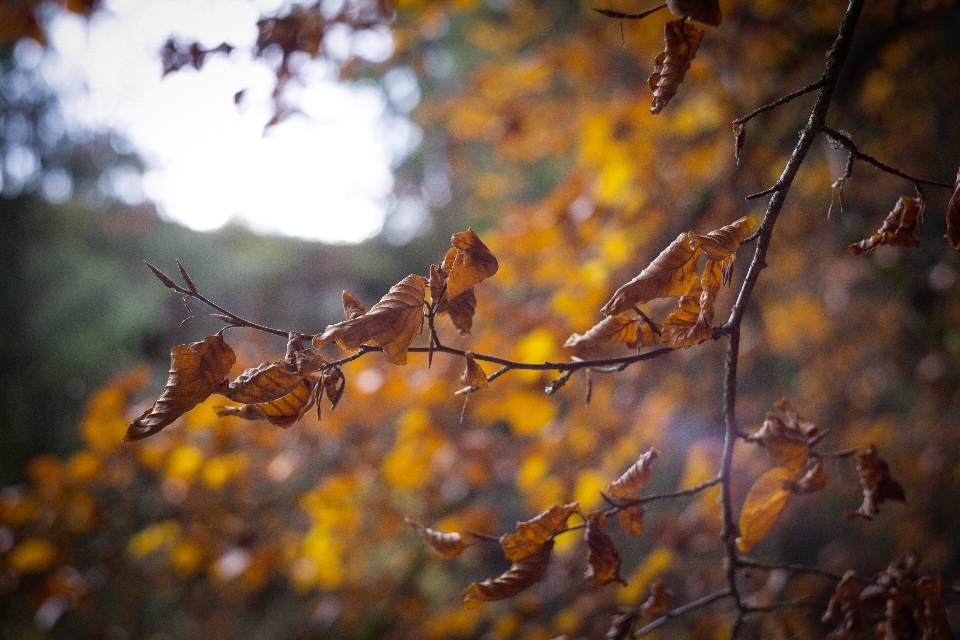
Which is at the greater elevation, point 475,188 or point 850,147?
point 475,188

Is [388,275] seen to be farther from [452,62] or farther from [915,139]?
[915,139]

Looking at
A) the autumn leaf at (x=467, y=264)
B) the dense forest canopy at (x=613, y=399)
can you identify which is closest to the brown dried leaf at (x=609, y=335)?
the dense forest canopy at (x=613, y=399)

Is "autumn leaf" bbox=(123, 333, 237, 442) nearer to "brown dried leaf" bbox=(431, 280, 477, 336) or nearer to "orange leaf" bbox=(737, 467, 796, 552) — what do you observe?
"brown dried leaf" bbox=(431, 280, 477, 336)

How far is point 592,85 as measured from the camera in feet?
11.1

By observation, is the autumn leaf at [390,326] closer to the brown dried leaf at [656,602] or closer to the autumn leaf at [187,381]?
the autumn leaf at [187,381]

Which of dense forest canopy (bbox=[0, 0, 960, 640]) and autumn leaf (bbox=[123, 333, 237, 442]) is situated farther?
dense forest canopy (bbox=[0, 0, 960, 640])

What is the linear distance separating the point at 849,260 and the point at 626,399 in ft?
6.74

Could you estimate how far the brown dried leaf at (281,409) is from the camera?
1.65 ft

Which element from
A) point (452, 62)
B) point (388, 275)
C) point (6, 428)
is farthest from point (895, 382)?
point (6, 428)

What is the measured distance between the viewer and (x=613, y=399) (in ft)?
6.71

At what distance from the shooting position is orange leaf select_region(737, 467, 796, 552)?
64 cm

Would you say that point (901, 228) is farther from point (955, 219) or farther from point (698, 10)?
point (698, 10)

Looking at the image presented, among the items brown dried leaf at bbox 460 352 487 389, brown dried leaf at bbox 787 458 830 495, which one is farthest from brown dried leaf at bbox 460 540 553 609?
brown dried leaf at bbox 787 458 830 495

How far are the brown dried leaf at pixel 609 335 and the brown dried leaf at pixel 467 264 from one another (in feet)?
0.39
